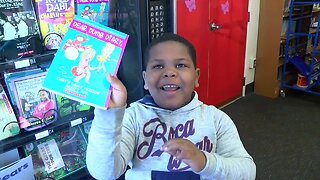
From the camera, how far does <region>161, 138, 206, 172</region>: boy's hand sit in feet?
2.44

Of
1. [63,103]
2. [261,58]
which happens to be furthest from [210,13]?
[63,103]

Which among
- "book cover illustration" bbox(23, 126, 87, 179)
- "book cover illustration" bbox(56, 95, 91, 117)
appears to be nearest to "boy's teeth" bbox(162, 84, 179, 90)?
"book cover illustration" bbox(56, 95, 91, 117)

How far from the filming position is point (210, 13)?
8.80ft

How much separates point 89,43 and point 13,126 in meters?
0.64

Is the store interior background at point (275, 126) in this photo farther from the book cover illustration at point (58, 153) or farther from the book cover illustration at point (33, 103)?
the book cover illustration at point (33, 103)

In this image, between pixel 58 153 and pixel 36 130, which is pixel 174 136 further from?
pixel 58 153

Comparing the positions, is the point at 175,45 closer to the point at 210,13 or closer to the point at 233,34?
the point at 210,13

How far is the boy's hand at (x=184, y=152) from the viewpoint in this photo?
2.44 ft

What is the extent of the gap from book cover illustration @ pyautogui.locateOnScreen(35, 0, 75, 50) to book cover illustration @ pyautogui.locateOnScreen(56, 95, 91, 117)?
0.81 feet

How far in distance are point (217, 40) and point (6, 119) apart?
213 cm

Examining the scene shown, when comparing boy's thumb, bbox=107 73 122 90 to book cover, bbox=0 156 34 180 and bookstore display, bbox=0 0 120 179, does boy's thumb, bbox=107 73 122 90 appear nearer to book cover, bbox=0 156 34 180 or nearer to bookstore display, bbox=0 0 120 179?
bookstore display, bbox=0 0 120 179

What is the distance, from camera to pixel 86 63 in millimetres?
745

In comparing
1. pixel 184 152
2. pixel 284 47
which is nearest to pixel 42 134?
pixel 184 152

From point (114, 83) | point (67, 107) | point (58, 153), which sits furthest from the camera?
point (58, 153)
